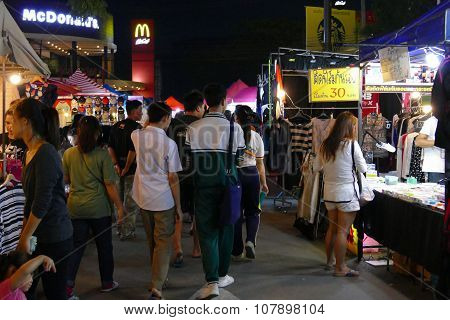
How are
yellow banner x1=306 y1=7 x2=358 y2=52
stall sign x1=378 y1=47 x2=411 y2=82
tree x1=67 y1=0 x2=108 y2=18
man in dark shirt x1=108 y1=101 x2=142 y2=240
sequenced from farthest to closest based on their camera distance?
yellow banner x1=306 y1=7 x2=358 y2=52, tree x1=67 y1=0 x2=108 y2=18, man in dark shirt x1=108 y1=101 x2=142 y2=240, stall sign x1=378 y1=47 x2=411 y2=82

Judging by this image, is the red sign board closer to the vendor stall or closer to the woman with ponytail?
the vendor stall

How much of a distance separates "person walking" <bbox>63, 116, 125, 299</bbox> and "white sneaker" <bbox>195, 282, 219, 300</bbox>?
1.13 metres

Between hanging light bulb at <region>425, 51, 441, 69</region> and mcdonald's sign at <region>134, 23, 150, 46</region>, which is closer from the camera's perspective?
hanging light bulb at <region>425, 51, 441, 69</region>

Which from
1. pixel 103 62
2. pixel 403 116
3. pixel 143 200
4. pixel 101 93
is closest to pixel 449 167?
pixel 143 200

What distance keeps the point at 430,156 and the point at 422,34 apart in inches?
96.5

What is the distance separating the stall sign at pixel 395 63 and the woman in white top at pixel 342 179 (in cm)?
130

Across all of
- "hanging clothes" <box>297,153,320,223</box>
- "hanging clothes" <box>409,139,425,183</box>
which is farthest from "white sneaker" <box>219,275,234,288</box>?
"hanging clothes" <box>409,139,425,183</box>

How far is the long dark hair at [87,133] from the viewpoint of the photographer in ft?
16.2

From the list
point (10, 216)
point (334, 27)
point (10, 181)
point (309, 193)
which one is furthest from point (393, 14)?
point (10, 216)

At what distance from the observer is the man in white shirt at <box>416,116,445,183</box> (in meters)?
7.32

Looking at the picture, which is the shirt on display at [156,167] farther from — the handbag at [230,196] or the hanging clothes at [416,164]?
the hanging clothes at [416,164]

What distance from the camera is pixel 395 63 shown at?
6.69 metres

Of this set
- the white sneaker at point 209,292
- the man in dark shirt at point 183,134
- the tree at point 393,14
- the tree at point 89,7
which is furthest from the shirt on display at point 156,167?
the tree at point 393,14
